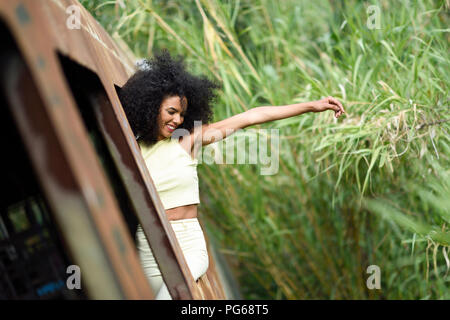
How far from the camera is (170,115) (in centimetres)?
194

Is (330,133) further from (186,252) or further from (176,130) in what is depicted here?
(186,252)

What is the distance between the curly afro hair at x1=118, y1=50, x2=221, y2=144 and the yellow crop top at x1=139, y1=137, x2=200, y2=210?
113 millimetres

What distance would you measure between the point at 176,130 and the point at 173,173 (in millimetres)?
264

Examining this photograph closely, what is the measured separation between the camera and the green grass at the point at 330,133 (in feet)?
7.41

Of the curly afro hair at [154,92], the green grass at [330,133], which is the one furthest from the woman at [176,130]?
the green grass at [330,133]

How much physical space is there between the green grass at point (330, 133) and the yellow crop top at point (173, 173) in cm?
84

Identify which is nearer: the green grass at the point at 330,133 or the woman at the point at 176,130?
the woman at the point at 176,130

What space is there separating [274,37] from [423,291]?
6.24 ft

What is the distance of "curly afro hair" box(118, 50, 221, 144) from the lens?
199 centimetres

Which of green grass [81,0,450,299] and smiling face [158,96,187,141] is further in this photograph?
green grass [81,0,450,299]

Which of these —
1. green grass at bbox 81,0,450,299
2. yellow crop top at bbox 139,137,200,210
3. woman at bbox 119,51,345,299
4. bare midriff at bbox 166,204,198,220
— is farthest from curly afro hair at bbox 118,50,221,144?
green grass at bbox 81,0,450,299

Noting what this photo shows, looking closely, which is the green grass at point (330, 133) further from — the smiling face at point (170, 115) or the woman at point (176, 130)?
the smiling face at point (170, 115)

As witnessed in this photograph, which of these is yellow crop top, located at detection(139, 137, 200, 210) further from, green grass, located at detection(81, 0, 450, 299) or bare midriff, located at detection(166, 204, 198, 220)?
green grass, located at detection(81, 0, 450, 299)

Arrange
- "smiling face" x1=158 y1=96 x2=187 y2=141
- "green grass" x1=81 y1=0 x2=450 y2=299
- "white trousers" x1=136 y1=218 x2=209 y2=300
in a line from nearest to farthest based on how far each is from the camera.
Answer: "white trousers" x1=136 y1=218 x2=209 y2=300 < "smiling face" x1=158 y1=96 x2=187 y2=141 < "green grass" x1=81 y1=0 x2=450 y2=299
